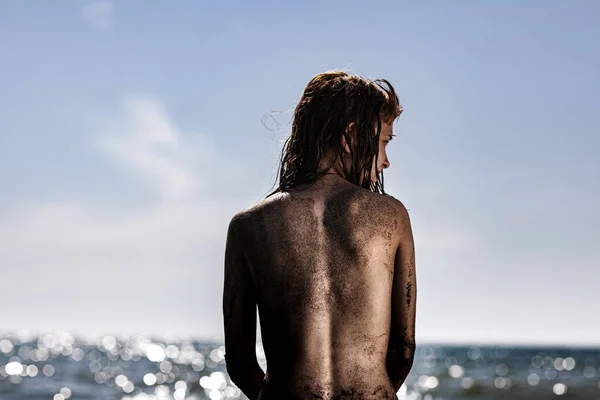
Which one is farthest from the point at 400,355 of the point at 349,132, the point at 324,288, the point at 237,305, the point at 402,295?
the point at 349,132

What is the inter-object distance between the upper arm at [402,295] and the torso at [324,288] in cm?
4

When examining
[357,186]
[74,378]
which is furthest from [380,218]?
[74,378]

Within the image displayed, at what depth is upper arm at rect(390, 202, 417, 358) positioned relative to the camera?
3088 millimetres

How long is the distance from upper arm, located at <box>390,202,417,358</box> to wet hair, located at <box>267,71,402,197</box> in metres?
0.21

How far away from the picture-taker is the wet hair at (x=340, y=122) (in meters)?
3.12

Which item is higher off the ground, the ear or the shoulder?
the ear

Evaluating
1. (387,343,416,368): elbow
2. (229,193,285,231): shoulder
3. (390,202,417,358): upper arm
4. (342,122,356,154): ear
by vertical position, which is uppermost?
(342,122,356,154): ear

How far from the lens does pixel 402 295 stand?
3.09 m

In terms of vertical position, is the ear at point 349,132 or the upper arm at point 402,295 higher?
the ear at point 349,132

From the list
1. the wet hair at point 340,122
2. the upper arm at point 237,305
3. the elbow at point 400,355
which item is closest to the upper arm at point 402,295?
the elbow at point 400,355

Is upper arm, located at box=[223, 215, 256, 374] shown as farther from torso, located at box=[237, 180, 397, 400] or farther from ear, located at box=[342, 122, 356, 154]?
ear, located at box=[342, 122, 356, 154]

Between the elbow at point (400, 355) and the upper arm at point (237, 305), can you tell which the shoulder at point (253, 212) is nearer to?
the upper arm at point (237, 305)

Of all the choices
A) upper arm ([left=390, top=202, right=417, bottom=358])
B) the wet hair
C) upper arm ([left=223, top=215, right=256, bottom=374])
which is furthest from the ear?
upper arm ([left=223, top=215, right=256, bottom=374])

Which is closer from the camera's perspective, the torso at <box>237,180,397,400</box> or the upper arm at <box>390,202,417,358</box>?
the torso at <box>237,180,397,400</box>
